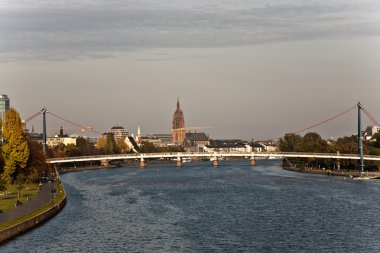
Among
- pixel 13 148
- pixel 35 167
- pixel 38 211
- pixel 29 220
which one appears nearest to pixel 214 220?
pixel 38 211

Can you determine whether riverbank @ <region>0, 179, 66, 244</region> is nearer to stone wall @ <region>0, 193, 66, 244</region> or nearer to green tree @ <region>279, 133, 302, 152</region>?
stone wall @ <region>0, 193, 66, 244</region>

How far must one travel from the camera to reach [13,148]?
80.6 m

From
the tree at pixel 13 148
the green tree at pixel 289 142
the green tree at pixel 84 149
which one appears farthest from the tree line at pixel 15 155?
the green tree at pixel 289 142

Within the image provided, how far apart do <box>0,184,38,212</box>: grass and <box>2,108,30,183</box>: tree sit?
1.91 metres

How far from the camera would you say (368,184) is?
9081cm

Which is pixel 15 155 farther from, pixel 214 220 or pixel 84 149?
pixel 84 149

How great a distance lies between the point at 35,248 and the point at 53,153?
11312 centimetres

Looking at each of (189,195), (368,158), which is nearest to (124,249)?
(189,195)

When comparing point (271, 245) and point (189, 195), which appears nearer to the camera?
point (271, 245)

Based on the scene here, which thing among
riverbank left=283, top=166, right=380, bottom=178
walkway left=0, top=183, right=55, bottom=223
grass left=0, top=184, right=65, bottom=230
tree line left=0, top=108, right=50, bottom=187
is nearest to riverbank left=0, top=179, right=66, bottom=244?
Answer: grass left=0, top=184, right=65, bottom=230

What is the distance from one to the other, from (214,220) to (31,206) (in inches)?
564

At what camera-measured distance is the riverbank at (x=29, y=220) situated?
45.6 meters

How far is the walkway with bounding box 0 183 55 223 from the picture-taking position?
169 feet

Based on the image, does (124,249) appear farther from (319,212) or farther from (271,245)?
(319,212)
